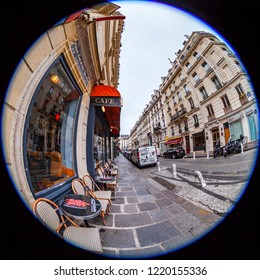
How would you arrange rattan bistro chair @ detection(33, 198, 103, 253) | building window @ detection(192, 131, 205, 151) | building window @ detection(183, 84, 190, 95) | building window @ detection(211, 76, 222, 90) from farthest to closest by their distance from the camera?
building window @ detection(183, 84, 190, 95) < building window @ detection(192, 131, 205, 151) < building window @ detection(211, 76, 222, 90) < rattan bistro chair @ detection(33, 198, 103, 253)

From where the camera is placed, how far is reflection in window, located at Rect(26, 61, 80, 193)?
4.83 ft

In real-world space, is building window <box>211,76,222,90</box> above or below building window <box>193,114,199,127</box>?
above

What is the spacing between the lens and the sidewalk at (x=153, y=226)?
1075 mm

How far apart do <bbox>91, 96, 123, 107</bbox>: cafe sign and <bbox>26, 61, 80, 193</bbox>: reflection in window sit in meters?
0.50

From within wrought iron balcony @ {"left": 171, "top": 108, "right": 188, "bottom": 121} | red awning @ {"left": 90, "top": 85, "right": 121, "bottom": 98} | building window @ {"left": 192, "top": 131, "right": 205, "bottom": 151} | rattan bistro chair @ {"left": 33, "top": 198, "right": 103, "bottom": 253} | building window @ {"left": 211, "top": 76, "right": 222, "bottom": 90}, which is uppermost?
red awning @ {"left": 90, "top": 85, "right": 121, "bottom": 98}

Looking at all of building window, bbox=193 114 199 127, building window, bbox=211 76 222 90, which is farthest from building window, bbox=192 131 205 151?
building window, bbox=211 76 222 90

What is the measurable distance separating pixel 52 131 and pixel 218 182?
320 centimetres

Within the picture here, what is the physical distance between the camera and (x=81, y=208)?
1319 mm

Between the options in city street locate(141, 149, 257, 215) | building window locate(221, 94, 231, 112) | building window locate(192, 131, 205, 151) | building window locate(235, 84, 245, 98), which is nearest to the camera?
building window locate(235, 84, 245, 98)

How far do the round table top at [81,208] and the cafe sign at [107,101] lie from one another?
2.27m

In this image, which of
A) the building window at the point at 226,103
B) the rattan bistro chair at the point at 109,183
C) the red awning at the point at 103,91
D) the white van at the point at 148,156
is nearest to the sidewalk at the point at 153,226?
the rattan bistro chair at the point at 109,183

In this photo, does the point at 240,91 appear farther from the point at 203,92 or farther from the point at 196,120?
the point at 196,120

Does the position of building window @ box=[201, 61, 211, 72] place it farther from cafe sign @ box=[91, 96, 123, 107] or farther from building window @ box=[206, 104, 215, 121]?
cafe sign @ box=[91, 96, 123, 107]

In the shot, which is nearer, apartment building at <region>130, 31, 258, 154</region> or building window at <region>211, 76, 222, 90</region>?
apartment building at <region>130, 31, 258, 154</region>
